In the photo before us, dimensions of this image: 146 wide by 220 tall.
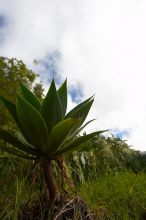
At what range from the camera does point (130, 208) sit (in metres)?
3.49

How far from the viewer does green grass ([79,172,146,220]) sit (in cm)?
318

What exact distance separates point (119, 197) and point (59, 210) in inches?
42.5

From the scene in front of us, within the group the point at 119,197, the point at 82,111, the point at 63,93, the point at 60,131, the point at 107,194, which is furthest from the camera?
the point at 107,194

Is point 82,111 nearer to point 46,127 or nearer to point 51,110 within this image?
point 51,110

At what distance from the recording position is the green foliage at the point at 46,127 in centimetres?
251

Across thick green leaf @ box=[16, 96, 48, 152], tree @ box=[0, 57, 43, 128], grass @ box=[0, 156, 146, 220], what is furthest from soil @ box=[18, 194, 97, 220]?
tree @ box=[0, 57, 43, 128]

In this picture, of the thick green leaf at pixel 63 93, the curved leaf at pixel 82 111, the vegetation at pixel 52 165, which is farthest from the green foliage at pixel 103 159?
the curved leaf at pixel 82 111

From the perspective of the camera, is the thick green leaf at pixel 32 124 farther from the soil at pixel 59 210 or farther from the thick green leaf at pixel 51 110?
the soil at pixel 59 210

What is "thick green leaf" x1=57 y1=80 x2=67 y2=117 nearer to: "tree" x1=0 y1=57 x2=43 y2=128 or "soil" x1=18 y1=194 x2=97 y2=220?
"soil" x1=18 y1=194 x2=97 y2=220

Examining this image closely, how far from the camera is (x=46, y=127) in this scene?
8.33 ft

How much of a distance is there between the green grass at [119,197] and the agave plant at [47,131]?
1.66 feet

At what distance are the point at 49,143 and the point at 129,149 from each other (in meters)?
4.77

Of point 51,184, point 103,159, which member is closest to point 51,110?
point 51,184

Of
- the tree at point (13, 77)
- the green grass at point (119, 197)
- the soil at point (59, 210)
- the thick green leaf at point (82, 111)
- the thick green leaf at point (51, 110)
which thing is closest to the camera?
the soil at point (59, 210)
